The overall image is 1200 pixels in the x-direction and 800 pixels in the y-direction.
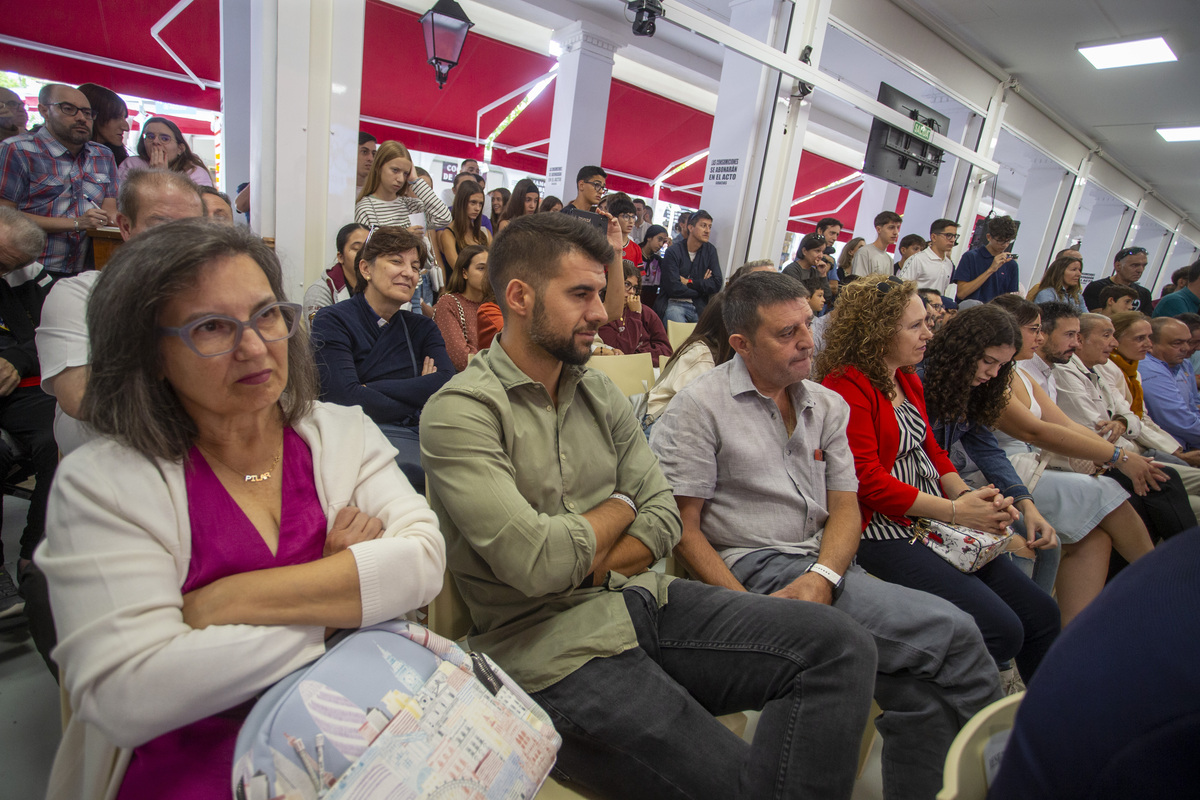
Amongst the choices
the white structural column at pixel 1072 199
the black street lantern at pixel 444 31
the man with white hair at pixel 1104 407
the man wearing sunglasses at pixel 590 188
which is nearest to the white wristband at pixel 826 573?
the man with white hair at pixel 1104 407

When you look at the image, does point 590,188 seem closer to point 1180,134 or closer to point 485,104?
point 485,104

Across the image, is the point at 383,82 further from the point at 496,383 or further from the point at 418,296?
the point at 496,383

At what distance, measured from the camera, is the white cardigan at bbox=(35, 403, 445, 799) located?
2.53 ft

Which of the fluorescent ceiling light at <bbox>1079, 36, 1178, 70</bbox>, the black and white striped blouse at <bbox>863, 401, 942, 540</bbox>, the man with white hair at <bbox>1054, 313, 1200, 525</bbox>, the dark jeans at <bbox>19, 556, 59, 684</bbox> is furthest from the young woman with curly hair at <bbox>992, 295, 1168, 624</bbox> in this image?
the fluorescent ceiling light at <bbox>1079, 36, 1178, 70</bbox>

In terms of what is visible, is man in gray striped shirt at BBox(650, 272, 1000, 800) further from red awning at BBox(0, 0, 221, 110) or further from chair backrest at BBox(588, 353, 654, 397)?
red awning at BBox(0, 0, 221, 110)

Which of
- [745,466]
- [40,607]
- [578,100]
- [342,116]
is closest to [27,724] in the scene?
[40,607]

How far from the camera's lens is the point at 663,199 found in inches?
481

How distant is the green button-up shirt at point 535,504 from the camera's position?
118cm

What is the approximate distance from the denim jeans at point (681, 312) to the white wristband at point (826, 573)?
3852mm

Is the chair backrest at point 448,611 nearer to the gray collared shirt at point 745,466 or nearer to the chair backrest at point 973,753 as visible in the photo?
the gray collared shirt at point 745,466

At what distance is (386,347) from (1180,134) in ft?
40.0

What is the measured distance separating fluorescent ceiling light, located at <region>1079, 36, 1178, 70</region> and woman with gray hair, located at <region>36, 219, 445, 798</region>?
8832 mm

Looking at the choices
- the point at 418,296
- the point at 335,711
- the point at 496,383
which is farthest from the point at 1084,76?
the point at 335,711

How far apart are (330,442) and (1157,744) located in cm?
121
